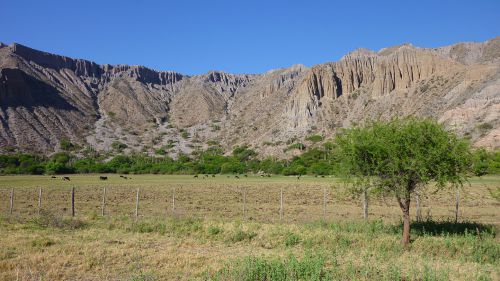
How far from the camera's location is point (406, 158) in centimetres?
1556

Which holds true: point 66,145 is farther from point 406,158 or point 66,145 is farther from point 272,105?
point 406,158

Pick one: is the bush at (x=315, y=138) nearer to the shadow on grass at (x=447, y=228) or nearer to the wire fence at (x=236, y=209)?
the wire fence at (x=236, y=209)

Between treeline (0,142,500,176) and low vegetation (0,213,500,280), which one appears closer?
low vegetation (0,213,500,280)

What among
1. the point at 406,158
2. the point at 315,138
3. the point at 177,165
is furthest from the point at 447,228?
the point at 315,138

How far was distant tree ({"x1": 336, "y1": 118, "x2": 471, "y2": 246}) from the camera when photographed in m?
15.5

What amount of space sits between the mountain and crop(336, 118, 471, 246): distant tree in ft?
229

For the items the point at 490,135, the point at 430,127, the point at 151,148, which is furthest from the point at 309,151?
the point at 430,127

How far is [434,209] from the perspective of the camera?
29.9 m

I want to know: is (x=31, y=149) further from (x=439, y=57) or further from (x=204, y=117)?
(x=439, y=57)

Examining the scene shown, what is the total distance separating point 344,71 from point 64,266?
5841 inches

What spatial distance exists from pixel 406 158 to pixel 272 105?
505 ft

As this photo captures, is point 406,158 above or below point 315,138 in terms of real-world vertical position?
below

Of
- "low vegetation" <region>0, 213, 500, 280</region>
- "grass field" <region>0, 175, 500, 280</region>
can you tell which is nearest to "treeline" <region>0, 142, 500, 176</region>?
"grass field" <region>0, 175, 500, 280</region>

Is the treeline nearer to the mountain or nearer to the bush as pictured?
the bush
